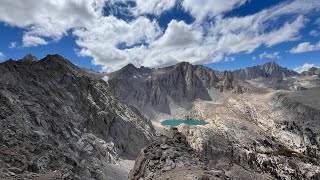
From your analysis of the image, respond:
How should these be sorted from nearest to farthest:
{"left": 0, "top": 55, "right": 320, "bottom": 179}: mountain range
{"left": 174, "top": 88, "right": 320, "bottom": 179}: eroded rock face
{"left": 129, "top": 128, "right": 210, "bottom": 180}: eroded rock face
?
{"left": 129, "top": 128, "right": 210, "bottom": 180}: eroded rock face < {"left": 0, "top": 55, "right": 320, "bottom": 179}: mountain range < {"left": 174, "top": 88, "right": 320, "bottom": 179}: eroded rock face

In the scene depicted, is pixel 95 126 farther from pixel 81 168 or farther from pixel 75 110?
pixel 81 168

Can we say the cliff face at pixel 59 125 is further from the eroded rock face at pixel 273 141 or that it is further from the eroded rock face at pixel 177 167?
the eroded rock face at pixel 273 141

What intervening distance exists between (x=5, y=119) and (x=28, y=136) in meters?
5.85

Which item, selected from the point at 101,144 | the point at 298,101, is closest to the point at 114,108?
the point at 101,144

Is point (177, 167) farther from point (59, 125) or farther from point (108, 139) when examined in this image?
point (108, 139)

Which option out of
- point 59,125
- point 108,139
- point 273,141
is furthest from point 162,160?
point 273,141

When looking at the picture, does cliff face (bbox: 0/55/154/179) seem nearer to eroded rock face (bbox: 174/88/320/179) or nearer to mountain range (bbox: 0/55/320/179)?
mountain range (bbox: 0/55/320/179)

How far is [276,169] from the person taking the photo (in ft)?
407

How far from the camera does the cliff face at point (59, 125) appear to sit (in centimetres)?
4796

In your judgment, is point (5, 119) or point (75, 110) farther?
point (75, 110)

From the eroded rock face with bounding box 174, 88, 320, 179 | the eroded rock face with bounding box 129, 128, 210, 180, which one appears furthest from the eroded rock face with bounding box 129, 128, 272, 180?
the eroded rock face with bounding box 174, 88, 320, 179

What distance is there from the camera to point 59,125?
80.6 m

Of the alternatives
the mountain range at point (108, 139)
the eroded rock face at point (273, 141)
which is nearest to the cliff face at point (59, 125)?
the mountain range at point (108, 139)

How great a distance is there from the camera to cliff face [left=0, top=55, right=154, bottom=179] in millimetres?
47963
